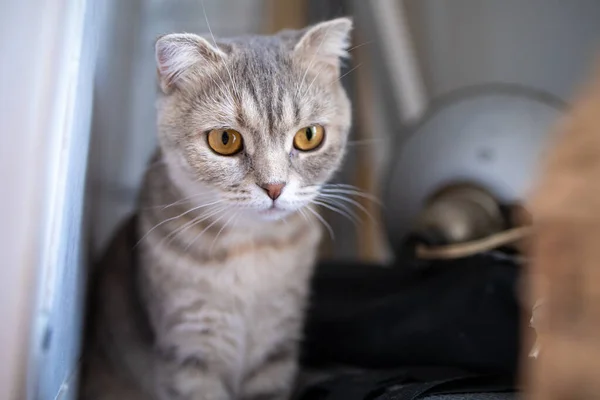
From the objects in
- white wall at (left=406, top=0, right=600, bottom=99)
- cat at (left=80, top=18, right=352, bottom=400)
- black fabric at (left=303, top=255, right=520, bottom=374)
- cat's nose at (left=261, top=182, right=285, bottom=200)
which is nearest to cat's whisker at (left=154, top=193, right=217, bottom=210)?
cat at (left=80, top=18, right=352, bottom=400)

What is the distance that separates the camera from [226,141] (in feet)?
3.02

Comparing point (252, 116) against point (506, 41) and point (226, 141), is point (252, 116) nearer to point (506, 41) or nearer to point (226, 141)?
point (226, 141)

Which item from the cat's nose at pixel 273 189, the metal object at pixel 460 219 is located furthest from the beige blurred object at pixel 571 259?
the metal object at pixel 460 219

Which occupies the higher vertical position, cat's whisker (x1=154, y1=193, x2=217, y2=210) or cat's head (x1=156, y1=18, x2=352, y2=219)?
cat's head (x1=156, y1=18, x2=352, y2=219)

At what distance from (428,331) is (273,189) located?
0.38 meters

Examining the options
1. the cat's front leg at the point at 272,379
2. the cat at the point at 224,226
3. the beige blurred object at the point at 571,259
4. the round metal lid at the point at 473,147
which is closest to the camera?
the beige blurred object at the point at 571,259

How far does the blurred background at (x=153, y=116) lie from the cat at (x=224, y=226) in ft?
0.37

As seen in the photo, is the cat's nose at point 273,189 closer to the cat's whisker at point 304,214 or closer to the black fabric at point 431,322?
the cat's whisker at point 304,214

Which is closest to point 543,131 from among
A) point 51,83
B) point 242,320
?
point 242,320

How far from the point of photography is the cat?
915 millimetres

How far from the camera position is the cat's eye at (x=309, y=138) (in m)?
0.95

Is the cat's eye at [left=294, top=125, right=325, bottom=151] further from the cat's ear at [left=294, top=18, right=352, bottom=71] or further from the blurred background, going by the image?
the blurred background

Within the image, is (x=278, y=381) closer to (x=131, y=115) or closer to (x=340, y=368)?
(x=340, y=368)

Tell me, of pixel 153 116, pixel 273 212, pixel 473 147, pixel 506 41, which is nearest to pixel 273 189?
pixel 273 212
